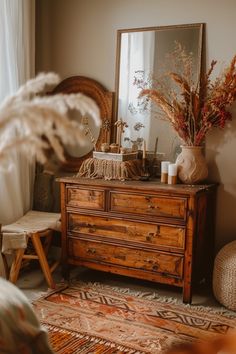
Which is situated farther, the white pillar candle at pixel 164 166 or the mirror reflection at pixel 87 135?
the mirror reflection at pixel 87 135

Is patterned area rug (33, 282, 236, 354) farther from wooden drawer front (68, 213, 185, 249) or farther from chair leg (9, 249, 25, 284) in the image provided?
wooden drawer front (68, 213, 185, 249)

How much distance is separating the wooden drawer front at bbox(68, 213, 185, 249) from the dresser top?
256 millimetres

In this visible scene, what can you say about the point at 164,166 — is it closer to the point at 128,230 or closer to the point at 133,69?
the point at 128,230

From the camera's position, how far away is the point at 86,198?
122 inches

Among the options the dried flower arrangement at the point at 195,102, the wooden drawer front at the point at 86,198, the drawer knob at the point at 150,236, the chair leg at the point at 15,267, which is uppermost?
the dried flower arrangement at the point at 195,102

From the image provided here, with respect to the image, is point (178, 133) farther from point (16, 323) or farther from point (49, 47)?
point (16, 323)

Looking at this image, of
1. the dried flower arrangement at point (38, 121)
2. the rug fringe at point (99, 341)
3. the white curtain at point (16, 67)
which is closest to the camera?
the dried flower arrangement at point (38, 121)

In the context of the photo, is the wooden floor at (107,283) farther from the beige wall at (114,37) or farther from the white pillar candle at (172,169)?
the white pillar candle at (172,169)

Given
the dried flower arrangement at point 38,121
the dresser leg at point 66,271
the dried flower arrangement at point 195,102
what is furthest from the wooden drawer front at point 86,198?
the dried flower arrangement at point 38,121

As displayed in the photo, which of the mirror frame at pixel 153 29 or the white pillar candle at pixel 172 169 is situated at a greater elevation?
the mirror frame at pixel 153 29

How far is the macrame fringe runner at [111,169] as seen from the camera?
310 centimetres

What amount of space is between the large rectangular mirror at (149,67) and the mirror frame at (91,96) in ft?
0.28

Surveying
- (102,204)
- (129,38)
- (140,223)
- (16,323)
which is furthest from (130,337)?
(129,38)

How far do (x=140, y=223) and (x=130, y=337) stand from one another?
796mm
